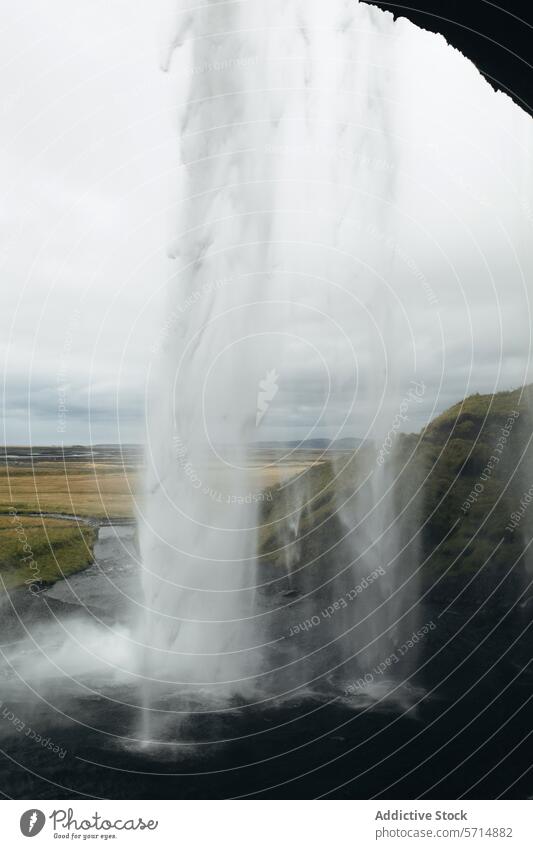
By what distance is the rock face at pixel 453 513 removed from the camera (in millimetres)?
24016

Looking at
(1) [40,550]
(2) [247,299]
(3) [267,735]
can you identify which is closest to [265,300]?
(2) [247,299]

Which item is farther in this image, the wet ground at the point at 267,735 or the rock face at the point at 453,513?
the rock face at the point at 453,513

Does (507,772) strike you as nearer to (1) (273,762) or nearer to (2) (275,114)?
(1) (273,762)

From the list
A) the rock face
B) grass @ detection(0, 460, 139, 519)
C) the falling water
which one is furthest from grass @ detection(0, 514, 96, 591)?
the falling water

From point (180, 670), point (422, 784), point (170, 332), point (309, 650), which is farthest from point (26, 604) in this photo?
point (422, 784)

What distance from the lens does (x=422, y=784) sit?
1292 centimetres

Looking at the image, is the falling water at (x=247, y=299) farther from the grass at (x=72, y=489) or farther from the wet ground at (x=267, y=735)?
the grass at (x=72, y=489)
